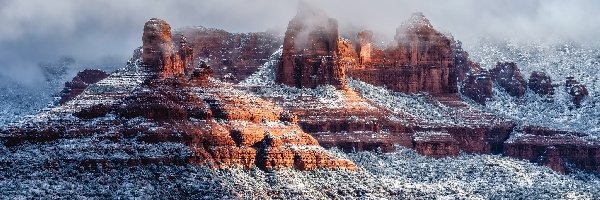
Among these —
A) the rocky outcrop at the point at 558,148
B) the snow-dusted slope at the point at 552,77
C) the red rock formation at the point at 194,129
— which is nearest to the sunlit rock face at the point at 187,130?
the red rock formation at the point at 194,129

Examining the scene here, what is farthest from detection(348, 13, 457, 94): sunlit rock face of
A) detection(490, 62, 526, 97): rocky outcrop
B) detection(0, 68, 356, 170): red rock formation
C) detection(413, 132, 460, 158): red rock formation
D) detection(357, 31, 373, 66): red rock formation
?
detection(0, 68, 356, 170): red rock formation

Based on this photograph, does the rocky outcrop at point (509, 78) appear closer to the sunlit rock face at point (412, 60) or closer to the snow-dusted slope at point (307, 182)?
the sunlit rock face at point (412, 60)

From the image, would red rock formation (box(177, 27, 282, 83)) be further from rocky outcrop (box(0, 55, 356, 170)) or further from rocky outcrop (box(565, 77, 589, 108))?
rocky outcrop (box(0, 55, 356, 170))

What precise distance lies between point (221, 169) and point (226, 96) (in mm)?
9632

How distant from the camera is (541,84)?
171 metres

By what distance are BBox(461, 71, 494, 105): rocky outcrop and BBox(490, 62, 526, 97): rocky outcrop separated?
2104 millimetres

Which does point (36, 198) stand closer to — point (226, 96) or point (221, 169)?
point (221, 169)

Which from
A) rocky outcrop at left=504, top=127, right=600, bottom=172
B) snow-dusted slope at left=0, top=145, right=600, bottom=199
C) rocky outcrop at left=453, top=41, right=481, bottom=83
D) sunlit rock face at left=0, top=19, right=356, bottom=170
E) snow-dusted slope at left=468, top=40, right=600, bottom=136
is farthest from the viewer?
rocky outcrop at left=453, top=41, right=481, bottom=83

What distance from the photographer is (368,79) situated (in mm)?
156375

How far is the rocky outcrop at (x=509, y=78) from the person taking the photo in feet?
564

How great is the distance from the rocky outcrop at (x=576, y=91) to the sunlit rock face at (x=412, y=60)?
1360cm

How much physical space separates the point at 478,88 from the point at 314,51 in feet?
111

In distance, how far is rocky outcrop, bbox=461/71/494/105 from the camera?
168875mm

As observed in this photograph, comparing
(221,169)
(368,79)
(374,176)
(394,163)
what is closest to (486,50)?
(368,79)
